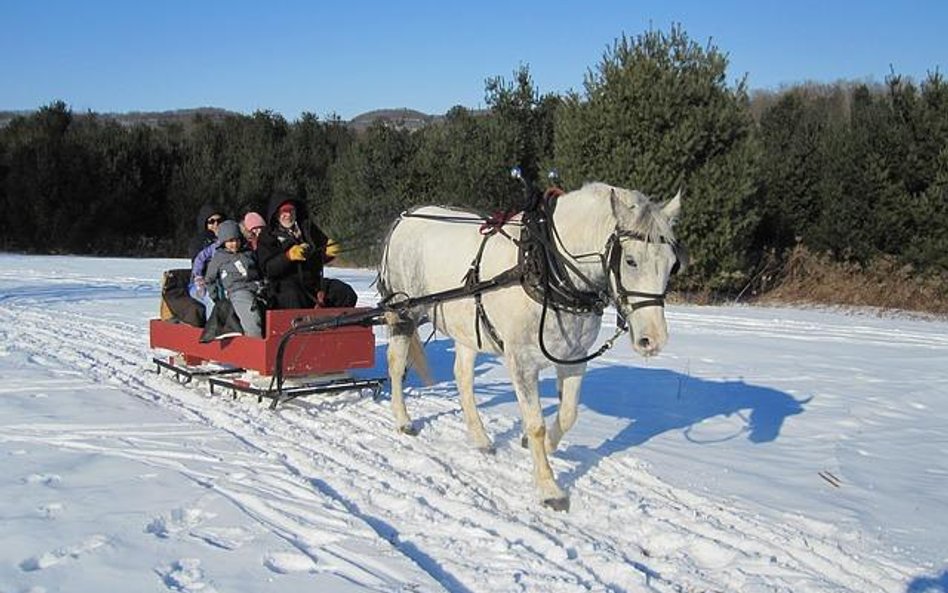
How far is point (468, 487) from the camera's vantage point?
5465 mm

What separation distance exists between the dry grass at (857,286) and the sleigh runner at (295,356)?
1401cm

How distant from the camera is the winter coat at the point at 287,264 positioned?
827 cm

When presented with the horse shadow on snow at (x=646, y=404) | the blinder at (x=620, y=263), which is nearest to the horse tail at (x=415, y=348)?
the horse shadow on snow at (x=646, y=404)

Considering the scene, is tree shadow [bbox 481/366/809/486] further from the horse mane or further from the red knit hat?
the red knit hat

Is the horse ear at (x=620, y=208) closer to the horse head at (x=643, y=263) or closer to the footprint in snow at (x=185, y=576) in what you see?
the horse head at (x=643, y=263)

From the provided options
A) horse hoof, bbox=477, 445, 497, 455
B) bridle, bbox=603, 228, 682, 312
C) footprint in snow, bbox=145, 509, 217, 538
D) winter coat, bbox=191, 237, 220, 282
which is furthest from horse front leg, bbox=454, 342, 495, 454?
winter coat, bbox=191, 237, 220, 282

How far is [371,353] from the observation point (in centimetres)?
808

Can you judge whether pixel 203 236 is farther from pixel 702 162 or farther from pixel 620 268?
pixel 702 162

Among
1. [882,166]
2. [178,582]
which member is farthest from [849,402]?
[882,166]

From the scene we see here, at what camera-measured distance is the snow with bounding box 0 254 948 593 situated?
161 inches

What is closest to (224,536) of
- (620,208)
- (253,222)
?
(620,208)

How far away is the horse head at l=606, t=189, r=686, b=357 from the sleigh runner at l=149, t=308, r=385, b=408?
3309mm

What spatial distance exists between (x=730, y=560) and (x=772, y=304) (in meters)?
15.9

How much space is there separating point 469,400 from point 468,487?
128cm
